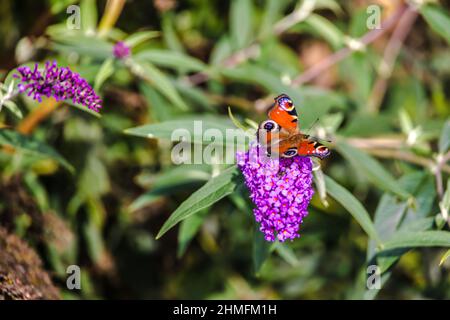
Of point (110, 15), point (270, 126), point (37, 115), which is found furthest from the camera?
point (110, 15)

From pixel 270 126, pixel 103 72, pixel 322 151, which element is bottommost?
pixel 322 151

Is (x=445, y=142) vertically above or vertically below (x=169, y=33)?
below

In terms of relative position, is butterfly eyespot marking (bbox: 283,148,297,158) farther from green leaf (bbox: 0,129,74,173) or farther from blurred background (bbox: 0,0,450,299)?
green leaf (bbox: 0,129,74,173)

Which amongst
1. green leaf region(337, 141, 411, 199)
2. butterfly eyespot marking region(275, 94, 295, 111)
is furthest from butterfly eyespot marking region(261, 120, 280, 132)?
green leaf region(337, 141, 411, 199)
